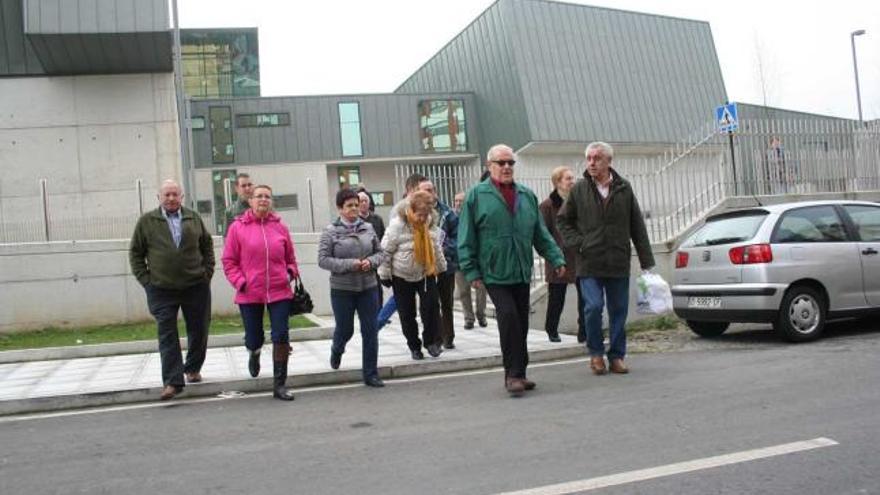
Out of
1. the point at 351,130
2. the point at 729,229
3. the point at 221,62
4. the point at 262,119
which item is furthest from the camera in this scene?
the point at 221,62

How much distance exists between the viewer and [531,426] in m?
5.10

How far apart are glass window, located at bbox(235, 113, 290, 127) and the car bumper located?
25.0 m

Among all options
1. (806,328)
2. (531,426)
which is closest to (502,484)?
(531,426)

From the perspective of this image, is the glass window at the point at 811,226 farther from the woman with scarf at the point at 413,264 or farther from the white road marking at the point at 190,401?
the woman with scarf at the point at 413,264

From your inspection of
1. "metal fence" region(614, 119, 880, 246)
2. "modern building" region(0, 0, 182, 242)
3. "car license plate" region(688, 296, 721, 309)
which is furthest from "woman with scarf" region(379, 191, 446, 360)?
"modern building" region(0, 0, 182, 242)

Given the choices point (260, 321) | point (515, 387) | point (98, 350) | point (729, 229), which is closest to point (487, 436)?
point (515, 387)

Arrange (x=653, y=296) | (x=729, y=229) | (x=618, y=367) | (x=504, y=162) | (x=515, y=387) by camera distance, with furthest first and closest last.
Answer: (x=729, y=229), (x=653, y=296), (x=618, y=367), (x=504, y=162), (x=515, y=387)

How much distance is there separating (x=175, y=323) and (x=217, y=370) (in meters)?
1.27

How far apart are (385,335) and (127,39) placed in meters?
9.57

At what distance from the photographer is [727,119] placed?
1239cm

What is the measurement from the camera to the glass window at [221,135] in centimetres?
3056

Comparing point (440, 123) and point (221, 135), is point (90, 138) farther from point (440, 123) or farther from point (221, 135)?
point (440, 123)

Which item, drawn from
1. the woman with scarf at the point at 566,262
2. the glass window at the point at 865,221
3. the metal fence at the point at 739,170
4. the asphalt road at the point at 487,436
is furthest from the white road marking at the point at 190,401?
the metal fence at the point at 739,170

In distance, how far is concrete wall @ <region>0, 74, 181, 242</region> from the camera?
17.4 meters
